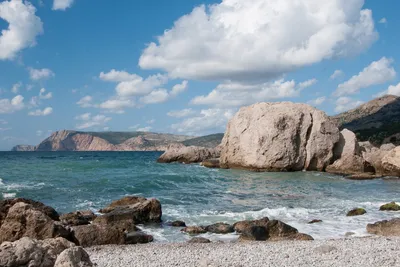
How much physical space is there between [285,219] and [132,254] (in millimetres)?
9181

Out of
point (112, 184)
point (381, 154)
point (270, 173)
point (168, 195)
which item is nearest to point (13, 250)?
point (168, 195)

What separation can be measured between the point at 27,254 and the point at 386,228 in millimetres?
13553

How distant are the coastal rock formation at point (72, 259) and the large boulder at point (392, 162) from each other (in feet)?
122

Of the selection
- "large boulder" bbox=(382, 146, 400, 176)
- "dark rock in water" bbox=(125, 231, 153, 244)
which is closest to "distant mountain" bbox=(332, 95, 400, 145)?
"large boulder" bbox=(382, 146, 400, 176)

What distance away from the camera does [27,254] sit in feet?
25.8

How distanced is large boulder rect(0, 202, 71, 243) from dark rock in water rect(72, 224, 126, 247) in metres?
1.34

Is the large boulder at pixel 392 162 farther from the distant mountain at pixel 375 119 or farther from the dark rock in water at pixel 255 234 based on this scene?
the distant mountain at pixel 375 119

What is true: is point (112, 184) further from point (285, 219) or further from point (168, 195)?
point (285, 219)

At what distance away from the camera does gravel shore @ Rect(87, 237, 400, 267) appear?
10.5m

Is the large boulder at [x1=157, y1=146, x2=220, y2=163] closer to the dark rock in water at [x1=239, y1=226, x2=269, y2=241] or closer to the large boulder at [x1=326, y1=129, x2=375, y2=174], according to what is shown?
the large boulder at [x1=326, y1=129, x2=375, y2=174]

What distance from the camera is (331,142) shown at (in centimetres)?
4444

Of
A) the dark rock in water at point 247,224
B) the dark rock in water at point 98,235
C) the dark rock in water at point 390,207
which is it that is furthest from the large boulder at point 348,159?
the dark rock in water at point 98,235

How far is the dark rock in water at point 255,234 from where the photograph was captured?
14594 mm

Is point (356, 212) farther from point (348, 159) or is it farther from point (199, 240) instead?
point (348, 159)
